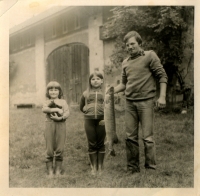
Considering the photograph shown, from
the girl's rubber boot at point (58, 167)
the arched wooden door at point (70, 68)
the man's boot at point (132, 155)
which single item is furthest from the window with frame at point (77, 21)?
the girl's rubber boot at point (58, 167)

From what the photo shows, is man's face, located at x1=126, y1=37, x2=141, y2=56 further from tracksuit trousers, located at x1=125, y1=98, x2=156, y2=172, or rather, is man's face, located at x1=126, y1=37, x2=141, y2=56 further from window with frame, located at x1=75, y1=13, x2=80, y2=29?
window with frame, located at x1=75, y1=13, x2=80, y2=29

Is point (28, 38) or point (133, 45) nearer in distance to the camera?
point (133, 45)

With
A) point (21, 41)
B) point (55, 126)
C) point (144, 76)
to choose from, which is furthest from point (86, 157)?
point (21, 41)

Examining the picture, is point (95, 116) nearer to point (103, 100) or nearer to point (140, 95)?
point (103, 100)

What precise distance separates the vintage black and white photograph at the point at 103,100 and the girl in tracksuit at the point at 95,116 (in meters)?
0.01

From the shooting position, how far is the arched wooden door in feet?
10.7

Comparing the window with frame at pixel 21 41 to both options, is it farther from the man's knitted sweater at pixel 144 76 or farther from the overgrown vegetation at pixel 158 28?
the man's knitted sweater at pixel 144 76

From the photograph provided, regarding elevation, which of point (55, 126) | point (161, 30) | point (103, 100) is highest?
point (161, 30)

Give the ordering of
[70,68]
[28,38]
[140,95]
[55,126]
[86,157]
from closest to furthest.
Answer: [140,95] → [55,126] → [86,157] → [28,38] → [70,68]

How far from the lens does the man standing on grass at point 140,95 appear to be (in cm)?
266

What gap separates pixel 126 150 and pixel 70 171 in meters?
0.67

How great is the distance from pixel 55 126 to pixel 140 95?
0.98 meters

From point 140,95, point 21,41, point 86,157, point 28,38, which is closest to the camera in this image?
point 140,95

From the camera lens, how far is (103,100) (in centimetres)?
275
